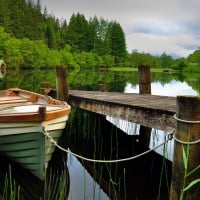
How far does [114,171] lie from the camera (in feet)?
23.2

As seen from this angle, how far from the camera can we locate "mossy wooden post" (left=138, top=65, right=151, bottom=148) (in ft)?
31.6

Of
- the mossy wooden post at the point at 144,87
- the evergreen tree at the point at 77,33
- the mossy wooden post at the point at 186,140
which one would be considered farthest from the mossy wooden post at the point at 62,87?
the evergreen tree at the point at 77,33

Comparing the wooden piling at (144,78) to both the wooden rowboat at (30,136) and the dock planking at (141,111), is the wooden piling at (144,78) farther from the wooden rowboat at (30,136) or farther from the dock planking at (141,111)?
the wooden rowboat at (30,136)

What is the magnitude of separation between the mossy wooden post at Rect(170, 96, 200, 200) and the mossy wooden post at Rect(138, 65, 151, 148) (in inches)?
222

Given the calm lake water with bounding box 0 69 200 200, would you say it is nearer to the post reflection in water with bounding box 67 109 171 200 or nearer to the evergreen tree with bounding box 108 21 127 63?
the post reflection in water with bounding box 67 109 171 200

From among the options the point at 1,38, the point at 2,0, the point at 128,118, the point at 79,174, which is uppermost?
the point at 2,0


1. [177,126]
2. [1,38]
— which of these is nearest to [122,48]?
[1,38]

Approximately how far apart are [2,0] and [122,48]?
38461 mm

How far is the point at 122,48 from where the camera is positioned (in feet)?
311

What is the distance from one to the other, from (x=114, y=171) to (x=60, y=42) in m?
84.7

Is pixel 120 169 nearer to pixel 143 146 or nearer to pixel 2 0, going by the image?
pixel 143 146

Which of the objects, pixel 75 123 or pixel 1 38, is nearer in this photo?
pixel 75 123

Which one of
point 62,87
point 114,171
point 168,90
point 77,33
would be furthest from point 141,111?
point 77,33

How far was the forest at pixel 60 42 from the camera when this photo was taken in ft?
202
